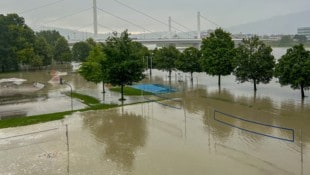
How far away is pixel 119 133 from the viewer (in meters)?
18.4

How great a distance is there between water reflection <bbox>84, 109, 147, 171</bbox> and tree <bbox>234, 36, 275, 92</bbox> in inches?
481

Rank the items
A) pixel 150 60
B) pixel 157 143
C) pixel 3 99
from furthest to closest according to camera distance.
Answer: pixel 150 60, pixel 3 99, pixel 157 143

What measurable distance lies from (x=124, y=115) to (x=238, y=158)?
414 inches

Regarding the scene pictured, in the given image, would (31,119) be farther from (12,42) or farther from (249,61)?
(12,42)

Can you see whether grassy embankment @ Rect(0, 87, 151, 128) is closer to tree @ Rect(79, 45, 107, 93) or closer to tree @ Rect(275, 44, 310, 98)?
tree @ Rect(79, 45, 107, 93)

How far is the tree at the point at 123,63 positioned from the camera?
27.4 meters

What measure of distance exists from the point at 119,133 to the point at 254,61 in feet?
51.7

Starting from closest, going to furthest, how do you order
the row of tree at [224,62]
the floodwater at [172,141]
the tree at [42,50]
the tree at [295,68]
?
the floodwater at [172,141] < the tree at [295,68] < the row of tree at [224,62] < the tree at [42,50]

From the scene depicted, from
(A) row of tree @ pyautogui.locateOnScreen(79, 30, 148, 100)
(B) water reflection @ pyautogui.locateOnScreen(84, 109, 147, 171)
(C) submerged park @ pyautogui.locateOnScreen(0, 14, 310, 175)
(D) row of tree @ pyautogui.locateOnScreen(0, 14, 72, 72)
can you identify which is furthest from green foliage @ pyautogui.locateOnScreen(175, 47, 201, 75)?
(D) row of tree @ pyautogui.locateOnScreen(0, 14, 72, 72)

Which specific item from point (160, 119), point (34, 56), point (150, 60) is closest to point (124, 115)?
point (160, 119)

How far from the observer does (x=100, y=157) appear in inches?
571

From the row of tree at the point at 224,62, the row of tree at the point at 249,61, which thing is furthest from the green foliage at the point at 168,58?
the row of tree at the point at 224,62

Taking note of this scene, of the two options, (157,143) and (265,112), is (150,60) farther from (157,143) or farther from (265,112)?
(157,143)

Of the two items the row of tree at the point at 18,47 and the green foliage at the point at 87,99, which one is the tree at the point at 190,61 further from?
the row of tree at the point at 18,47
